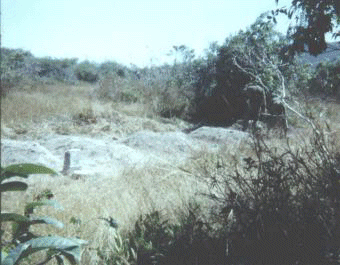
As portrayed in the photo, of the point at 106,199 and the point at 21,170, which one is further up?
the point at 21,170

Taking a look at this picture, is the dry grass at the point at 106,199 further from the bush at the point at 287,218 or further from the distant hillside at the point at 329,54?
the distant hillside at the point at 329,54

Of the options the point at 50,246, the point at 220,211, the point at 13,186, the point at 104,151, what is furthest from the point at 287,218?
the point at 104,151

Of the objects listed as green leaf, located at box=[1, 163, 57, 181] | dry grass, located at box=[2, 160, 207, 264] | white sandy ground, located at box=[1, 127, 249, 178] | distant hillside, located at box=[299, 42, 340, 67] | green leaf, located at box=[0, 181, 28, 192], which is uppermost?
distant hillside, located at box=[299, 42, 340, 67]

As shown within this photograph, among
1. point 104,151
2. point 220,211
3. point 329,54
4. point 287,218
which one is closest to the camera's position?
point 287,218

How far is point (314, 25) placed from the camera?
3229 mm

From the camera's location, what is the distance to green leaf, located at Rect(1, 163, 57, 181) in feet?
5.16

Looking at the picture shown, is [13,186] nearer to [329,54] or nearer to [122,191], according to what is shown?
[122,191]

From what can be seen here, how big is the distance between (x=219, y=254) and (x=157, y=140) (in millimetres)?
6011

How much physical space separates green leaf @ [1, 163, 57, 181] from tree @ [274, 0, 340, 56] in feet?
7.39

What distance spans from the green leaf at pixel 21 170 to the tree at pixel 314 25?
225 centimetres

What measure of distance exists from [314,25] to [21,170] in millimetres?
2432

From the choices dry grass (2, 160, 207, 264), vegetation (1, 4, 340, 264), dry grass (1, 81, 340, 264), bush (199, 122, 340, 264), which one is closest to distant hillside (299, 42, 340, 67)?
vegetation (1, 4, 340, 264)

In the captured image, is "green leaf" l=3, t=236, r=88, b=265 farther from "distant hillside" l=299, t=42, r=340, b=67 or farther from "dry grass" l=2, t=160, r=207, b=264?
"distant hillside" l=299, t=42, r=340, b=67

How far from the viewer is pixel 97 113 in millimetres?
11266
